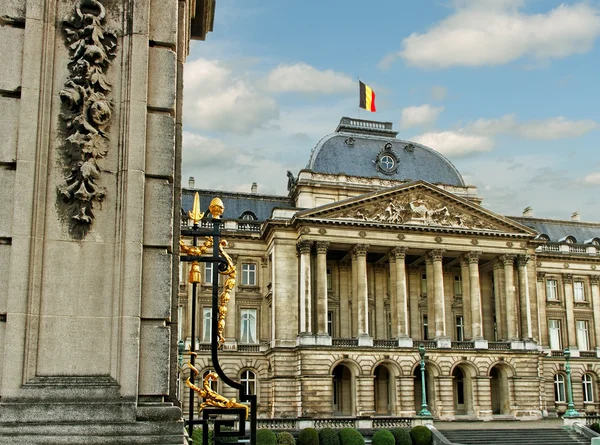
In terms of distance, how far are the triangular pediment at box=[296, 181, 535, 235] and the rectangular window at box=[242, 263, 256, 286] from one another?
7.83 metres

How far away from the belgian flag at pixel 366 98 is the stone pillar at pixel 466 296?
1704cm

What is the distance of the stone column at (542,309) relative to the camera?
219ft

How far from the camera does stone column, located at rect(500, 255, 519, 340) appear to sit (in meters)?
60.4

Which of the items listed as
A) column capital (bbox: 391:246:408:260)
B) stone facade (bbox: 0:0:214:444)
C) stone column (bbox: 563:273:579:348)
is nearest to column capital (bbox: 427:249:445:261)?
column capital (bbox: 391:246:408:260)

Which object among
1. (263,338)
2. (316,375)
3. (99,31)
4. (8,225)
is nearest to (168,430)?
(8,225)

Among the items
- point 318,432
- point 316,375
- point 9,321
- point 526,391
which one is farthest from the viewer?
point 526,391

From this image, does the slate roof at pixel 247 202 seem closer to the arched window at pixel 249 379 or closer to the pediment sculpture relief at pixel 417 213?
the pediment sculpture relief at pixel 417 213

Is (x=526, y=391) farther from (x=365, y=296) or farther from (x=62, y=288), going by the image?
(x=62, y=288)

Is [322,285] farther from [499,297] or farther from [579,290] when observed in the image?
[579,290]

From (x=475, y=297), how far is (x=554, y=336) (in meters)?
13.8

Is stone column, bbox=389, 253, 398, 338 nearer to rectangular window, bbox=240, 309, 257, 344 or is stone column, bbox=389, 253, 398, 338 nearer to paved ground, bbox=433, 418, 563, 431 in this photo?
paved ground, bbox=433, 418, 563, 431

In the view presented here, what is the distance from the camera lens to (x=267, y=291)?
61375mm

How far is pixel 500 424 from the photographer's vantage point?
5369 cm

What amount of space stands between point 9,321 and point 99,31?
292 centimetres
